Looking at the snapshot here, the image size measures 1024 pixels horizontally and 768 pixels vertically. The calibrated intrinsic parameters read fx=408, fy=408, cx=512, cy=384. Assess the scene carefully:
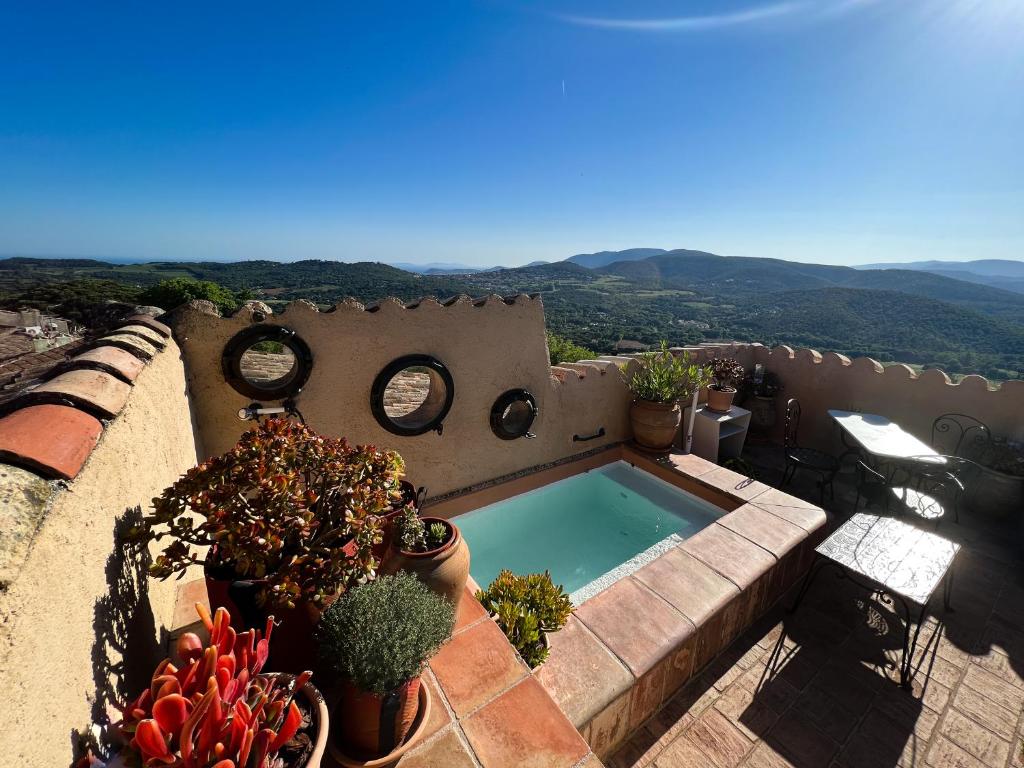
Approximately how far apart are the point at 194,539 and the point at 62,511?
2.14 ft

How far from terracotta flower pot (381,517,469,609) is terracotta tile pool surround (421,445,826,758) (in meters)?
0.35

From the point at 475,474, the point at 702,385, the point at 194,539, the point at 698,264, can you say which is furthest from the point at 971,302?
the point at 194,539

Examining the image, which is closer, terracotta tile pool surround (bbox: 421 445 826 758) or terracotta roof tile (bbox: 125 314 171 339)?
terracotta tile pool surround (bbox: 421 445 826 758)

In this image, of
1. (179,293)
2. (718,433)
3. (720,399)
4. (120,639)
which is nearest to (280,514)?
(120,639)

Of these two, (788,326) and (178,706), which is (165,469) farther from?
(788,326)

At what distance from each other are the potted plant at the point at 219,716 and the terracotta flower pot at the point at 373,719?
25cm

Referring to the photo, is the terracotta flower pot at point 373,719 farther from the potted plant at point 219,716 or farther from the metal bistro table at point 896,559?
the metal bistro table at point 896,559

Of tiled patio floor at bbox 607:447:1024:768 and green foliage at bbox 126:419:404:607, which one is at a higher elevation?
green foliage at bbox 126:419:404:607

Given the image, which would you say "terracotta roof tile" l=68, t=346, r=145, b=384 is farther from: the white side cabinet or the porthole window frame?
the white side cabinet

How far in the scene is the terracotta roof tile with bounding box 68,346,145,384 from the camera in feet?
6.46

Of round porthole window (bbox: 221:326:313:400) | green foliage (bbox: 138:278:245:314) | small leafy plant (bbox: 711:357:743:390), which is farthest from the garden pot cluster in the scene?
green foliage (bbox: 138:278:245:314)

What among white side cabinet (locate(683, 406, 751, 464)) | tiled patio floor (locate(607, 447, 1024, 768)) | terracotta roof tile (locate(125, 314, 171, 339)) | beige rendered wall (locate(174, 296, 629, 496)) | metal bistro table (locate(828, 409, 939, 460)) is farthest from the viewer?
white side cabinet (locate(683, 406, 751, 464))

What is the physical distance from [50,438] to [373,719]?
1.60 metres

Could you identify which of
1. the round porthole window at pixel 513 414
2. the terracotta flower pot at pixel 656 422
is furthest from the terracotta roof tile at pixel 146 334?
the terracotta flower pot at pixel 656 422
